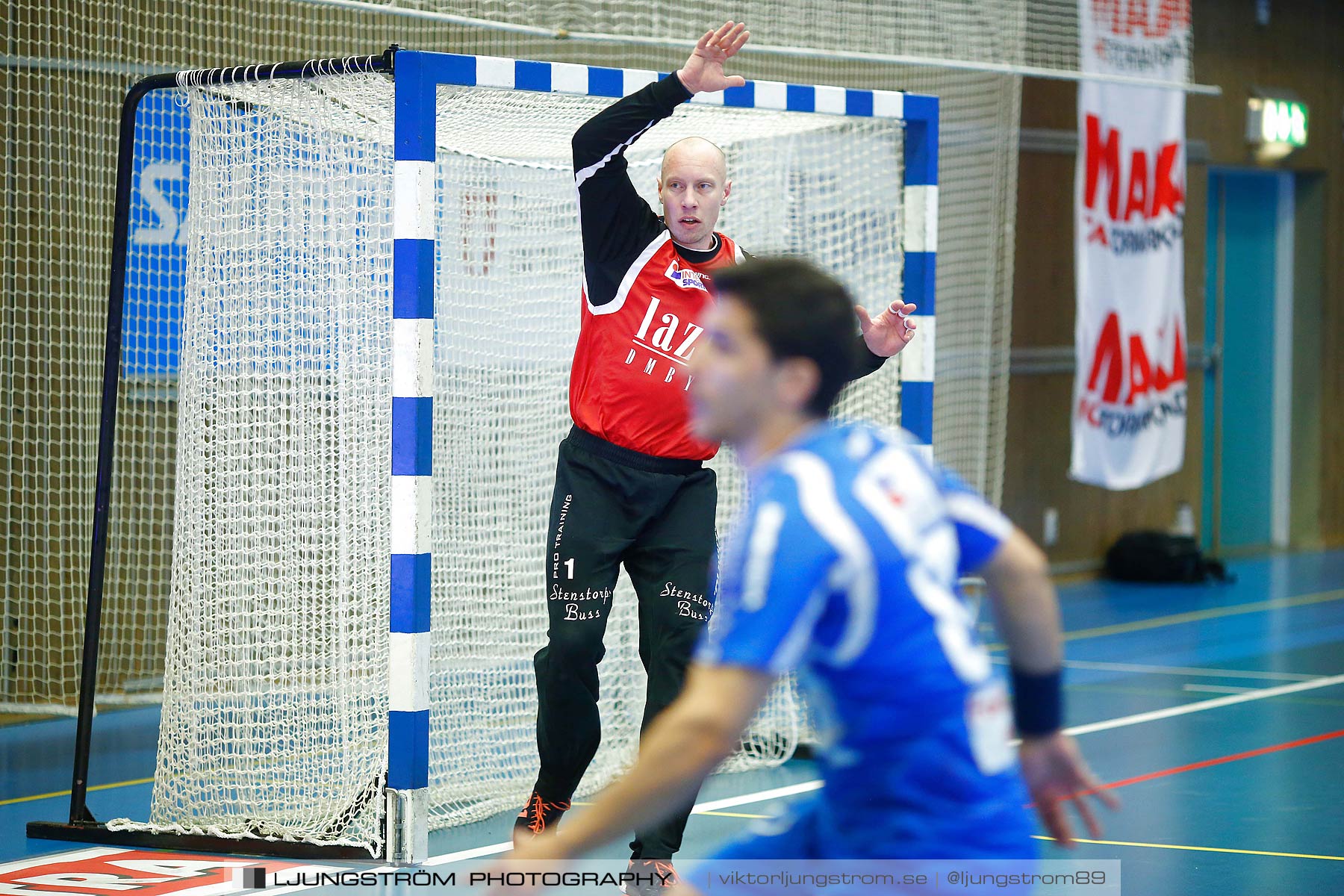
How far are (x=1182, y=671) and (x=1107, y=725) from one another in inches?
69.3

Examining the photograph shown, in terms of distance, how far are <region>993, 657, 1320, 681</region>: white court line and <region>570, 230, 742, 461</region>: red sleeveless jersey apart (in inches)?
178

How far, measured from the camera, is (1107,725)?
23.7ft

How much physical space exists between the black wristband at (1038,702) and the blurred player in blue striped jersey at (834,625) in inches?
4.9

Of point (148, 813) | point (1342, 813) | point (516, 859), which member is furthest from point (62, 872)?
point (1342, 813)

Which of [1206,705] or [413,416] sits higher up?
[413,416]

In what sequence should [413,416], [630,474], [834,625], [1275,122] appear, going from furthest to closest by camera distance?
[1275,122] → [413,416] → [630,474] → [834,625]

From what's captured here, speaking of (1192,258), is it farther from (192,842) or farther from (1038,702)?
(1038,702)

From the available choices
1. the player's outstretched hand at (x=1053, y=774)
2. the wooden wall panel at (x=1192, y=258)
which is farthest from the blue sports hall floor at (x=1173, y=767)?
the player's outstretched hand at (x=1053, y=774)

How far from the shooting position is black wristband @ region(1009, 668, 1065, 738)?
2.32 meters

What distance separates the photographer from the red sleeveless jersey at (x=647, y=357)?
440cm

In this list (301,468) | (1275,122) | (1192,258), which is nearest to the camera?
(301,468)

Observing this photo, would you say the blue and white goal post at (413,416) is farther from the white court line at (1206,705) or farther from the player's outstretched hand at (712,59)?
the white court line at (1206,705)

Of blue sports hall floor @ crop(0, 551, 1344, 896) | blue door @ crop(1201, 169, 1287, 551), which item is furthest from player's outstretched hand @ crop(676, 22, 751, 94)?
blue door @ crop(1201, 169, 1287, 551)

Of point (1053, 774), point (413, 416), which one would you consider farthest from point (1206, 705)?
point (1053, 774)
